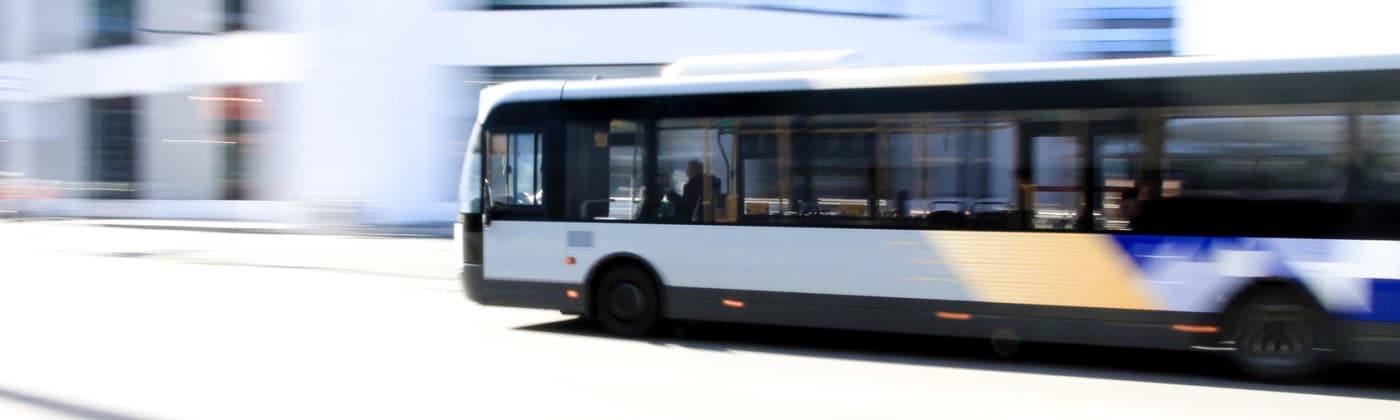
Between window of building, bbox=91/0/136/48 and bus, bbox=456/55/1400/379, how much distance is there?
28420mm

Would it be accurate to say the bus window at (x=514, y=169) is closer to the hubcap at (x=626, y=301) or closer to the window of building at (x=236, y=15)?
the hubcap at (x=626, y=301)

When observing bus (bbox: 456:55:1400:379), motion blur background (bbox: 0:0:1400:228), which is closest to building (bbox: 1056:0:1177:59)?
motion blur background (bbox: 0:0:1400:228)

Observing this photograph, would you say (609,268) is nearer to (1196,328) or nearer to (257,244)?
(1196,328)

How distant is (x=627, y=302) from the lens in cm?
973

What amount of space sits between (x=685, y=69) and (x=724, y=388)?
10.6 feet

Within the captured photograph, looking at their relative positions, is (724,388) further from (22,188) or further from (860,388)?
(22,188)

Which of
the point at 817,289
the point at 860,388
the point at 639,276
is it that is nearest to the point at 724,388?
the point at 860,388

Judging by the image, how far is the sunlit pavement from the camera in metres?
6.70

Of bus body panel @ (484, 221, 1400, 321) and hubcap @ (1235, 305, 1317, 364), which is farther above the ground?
bus body panel @ (484, 221, 1400, 321)

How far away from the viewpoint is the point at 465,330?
32.8 feet

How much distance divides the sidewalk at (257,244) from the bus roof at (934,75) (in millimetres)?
4917

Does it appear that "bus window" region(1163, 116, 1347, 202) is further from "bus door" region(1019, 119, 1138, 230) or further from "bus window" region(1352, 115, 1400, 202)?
"bus door" region(1019, 119, 1138, 230)

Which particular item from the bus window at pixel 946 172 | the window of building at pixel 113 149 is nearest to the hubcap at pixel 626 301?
the bus window at pixel 946 172

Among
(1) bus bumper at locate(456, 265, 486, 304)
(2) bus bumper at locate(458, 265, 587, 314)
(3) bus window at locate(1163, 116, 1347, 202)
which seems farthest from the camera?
(1) bus bumper at locate(456, 265, 486, 304)
